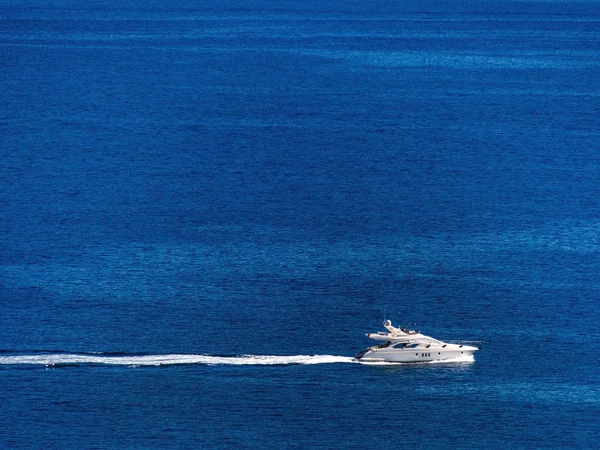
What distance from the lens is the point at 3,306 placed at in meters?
150

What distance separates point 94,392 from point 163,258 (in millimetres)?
39846

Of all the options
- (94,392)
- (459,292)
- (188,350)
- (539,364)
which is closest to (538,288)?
(459,292)

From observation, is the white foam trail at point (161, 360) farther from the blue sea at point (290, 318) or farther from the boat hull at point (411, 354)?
the boat hull at point (411, 354)

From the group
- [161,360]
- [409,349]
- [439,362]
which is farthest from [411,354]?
[161,360]

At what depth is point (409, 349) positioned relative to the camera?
450 feet

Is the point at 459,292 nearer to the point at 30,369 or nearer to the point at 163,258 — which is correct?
the point at 163,258

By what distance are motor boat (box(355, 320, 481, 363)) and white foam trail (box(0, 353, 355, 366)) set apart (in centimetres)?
250

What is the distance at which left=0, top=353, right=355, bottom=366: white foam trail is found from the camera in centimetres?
13475

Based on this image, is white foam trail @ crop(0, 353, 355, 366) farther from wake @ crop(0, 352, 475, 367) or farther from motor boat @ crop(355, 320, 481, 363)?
motor boat @ crop(355, 320, 481, 363)

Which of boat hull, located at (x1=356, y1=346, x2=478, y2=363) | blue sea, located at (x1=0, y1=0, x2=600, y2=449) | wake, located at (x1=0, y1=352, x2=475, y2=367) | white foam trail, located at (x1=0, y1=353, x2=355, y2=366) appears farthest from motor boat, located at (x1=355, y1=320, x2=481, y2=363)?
white foam trail, located at (x1=0, y1=353, x2=355, y2=366)

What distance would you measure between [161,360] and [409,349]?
75.7ft

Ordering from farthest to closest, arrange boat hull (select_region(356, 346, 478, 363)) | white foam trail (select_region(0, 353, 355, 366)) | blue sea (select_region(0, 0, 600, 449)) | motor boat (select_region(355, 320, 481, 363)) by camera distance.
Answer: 1. motor boat (select_region(355, 320, 481, 363))
2. boat hull (select_region(356, 346, 478, 363))
3. white foam trail (select_region(0, 353, 355, 366))
4. blue sea (select_region(0, 0, 600, 449))

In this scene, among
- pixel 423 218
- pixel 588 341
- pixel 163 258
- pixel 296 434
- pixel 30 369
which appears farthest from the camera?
pixel 423 218

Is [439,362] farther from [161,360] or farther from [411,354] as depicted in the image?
[161,360]
